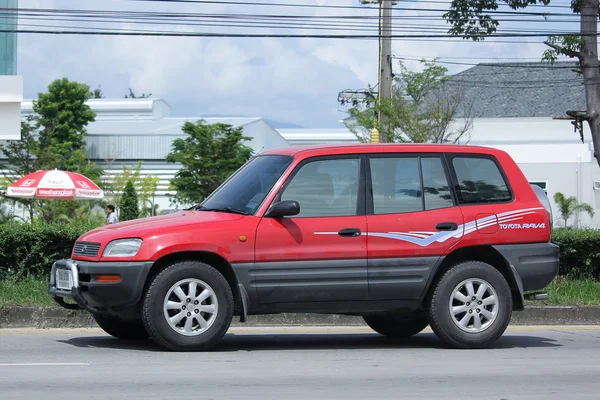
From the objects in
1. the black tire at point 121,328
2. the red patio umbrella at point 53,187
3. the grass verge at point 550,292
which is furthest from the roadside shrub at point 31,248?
the red patio umbrella at point 53,187

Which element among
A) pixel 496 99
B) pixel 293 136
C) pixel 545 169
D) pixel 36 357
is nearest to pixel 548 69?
pixel 496 99

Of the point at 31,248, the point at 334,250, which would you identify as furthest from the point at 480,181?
the point at 31,248

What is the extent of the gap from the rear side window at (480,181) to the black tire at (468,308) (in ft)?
2.10

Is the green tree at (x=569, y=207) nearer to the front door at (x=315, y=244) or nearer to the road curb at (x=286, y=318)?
the road curb at (x=286, y=318)

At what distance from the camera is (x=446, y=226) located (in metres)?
8.84

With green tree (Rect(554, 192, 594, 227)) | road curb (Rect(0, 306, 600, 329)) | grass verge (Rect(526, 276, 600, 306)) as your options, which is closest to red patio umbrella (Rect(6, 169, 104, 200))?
road curb (Rect(0, 306, 600, 329))

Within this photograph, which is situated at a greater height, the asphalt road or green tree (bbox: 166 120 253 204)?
green tree (bbox: 166 120 253 204)

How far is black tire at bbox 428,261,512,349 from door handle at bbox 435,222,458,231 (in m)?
0.35

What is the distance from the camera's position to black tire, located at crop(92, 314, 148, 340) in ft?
30.3

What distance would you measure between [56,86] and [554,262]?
51197 mm

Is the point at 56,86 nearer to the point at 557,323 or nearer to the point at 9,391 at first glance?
the point at 557,323

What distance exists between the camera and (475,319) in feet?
29.2

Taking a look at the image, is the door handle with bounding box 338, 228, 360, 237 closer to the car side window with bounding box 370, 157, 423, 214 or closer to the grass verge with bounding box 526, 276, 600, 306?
the car side window with bounding box 370, 157, 423, 214

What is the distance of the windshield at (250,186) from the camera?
8.70 meters
